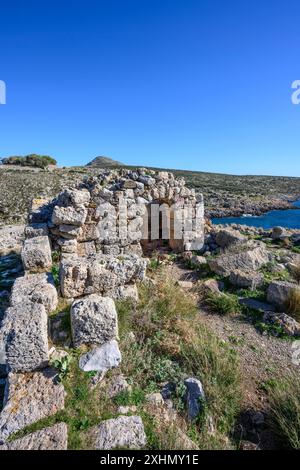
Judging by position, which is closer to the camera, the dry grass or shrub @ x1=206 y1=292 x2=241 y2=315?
the dry grass

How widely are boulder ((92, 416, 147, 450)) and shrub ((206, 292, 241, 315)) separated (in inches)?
120

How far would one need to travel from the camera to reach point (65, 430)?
235 centimetres

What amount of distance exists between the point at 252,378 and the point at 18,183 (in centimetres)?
2632

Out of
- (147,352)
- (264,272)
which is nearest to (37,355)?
(147,352)

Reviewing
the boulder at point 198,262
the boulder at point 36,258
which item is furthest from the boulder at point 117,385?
the boulder at point 198,262

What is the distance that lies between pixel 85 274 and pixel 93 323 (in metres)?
1.02

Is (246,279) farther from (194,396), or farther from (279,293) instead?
(194,396)

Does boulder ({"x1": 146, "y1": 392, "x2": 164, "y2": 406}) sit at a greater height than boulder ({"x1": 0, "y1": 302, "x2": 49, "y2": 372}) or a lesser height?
lesser

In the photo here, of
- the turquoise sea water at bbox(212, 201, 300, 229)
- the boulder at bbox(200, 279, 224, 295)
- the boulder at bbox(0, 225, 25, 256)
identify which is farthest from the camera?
the turquoise sea water at bbox(212, 201, 300, 229)

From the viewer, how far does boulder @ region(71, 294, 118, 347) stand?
325 centimetres

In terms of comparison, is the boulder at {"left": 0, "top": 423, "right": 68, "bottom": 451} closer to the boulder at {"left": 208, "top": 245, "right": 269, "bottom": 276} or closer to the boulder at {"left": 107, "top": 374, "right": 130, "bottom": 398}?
the boulder at {"left": 107, "top": 374, "right": 130, "bottom": 398}

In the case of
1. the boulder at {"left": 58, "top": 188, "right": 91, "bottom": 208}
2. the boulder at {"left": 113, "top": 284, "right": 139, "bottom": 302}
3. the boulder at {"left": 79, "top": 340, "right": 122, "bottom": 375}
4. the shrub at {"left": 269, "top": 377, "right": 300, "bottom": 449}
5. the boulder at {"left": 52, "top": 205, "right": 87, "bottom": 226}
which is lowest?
the shrub at {"left": 269, "top": 377, "right": 300, "bottom": 449}

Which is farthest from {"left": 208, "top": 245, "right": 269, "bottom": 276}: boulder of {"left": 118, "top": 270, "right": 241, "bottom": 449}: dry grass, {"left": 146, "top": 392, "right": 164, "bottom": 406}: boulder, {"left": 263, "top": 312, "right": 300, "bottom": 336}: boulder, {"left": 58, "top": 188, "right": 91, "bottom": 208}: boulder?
{"left": 146, "top": 392, "right": 164, "bottom": 406}: boulder
